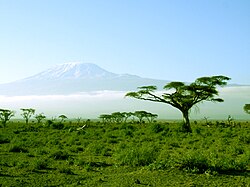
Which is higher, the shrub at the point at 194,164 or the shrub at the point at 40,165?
the shrub at the point at 194,164

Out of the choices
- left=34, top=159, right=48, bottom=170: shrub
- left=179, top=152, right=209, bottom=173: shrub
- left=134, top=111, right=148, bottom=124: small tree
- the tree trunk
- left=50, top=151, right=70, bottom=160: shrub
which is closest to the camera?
left=179, top=152, right=209, bottom=173: shrub

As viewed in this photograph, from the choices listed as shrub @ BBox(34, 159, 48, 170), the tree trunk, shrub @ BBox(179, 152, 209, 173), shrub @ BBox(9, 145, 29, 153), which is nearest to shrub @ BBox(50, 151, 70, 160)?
shrub @ BBox(34, 159, 48, 170)

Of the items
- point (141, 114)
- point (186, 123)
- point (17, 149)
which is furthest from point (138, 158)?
point (141, 114)

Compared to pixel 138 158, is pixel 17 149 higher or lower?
lower

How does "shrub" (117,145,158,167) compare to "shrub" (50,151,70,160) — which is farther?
"shrub" (50,151,70,160)

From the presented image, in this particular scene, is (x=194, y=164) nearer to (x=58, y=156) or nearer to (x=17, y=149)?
(x=58, y=156)

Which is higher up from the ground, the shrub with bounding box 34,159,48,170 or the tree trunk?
the tree trunk

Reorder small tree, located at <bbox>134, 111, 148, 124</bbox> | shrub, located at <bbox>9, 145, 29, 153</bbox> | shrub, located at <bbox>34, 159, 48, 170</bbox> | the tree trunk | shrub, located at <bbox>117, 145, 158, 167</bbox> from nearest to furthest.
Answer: shrub, located at <bbox>34, 159, 48, 170</bbox> < shrub, located at <bbox>117, 145, 158, 167</bbox> < shrub, located at <bbox>9, 145, 29, 153</bbox> < the tree trunk < small tree, located at <bbox>134, 111, 148, 124</bbox>

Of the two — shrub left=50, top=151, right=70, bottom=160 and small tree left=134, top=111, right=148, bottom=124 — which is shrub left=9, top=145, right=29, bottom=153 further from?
small tree left=134, top=111, right=148, bottom=124

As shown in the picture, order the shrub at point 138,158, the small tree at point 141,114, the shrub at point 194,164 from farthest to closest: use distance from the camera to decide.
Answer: the small tree at point 141,114, the shrub at point 138,158, the shrub at point 194,164

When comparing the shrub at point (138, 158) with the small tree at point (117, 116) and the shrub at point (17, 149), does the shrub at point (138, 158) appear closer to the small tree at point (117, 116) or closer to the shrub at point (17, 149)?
the shrub at point (17, 149)

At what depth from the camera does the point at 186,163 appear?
12250mm

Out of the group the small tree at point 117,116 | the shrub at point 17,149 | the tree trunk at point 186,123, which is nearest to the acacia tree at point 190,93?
the tree trunk at point 186,123

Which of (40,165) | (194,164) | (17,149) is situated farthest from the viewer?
(17,149)
